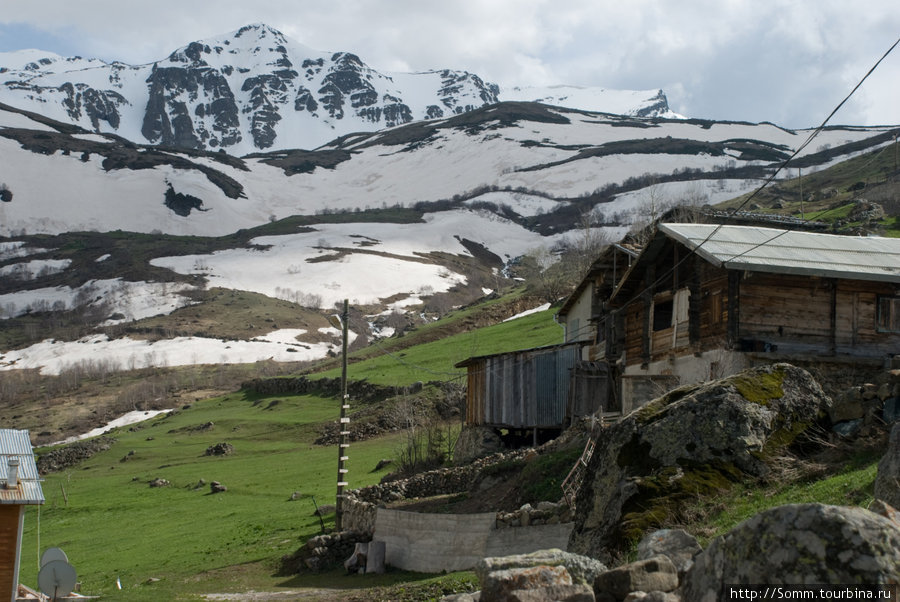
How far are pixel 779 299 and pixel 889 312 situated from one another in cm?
329

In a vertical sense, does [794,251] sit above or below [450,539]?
above

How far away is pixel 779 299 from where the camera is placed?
2470 centimetres

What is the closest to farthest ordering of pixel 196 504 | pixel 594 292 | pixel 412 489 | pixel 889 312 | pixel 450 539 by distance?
pixel 450 539
pixel 889 312
pixel 412 489
pixel 594 292
pixel 196 504

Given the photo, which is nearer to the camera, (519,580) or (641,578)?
(641,578)

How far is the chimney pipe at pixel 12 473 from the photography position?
26.3 meters

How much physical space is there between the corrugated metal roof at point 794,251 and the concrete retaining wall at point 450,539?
9.25 meters

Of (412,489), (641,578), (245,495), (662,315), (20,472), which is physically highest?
(662,315)

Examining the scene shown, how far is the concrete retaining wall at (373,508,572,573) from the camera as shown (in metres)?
18.2

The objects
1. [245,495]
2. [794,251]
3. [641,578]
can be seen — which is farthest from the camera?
[245,495]

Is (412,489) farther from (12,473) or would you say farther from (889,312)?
(889,312)

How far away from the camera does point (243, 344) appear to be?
407 ft

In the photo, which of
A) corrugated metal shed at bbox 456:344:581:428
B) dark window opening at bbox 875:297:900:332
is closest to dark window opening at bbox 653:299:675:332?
corrugated metal shed at bbox 456:344:581:428

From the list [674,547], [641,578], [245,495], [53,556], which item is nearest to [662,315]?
[53,556]

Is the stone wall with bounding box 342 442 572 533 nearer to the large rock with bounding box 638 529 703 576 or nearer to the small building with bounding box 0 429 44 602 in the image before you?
the small building with bounding box 0 429 44 602
